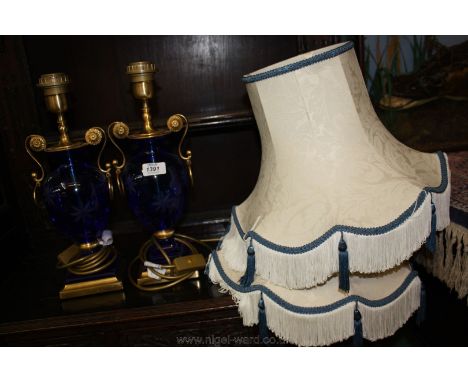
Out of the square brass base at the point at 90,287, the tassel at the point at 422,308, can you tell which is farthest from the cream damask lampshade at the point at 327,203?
the square brass base at the point at 90,287

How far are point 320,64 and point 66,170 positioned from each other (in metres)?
0.68

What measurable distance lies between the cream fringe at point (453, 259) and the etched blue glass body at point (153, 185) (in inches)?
27.8

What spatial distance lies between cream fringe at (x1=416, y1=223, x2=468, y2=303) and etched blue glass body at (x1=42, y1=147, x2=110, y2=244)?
0.90 m

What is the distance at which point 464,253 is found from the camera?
99cm

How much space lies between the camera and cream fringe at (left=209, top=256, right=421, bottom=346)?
818 millimetres

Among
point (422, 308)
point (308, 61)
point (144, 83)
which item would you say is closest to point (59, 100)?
point (144, 83)

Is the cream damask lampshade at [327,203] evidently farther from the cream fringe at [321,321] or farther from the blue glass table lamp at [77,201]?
the blue glass table lamp at [77,201]

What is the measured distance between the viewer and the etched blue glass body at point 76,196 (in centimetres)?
101

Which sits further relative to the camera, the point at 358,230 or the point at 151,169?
the point at 151,169

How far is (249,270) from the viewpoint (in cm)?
79

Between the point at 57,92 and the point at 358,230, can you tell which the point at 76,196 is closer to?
the point at 57,92

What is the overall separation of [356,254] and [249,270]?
21 cm
